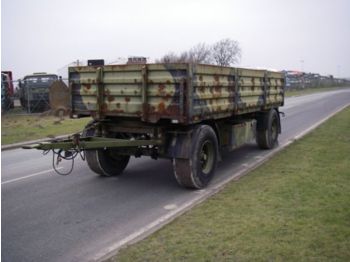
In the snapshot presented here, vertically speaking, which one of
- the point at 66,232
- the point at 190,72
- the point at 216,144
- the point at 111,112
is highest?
the point at 190,72

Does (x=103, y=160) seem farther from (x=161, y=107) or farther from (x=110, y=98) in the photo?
(x=161, y=107)

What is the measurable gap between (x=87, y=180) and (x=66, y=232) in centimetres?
284

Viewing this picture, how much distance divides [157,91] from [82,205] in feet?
6.97

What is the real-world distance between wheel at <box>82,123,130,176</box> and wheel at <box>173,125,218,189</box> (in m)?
1.45

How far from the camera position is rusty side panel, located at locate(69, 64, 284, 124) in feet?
23.1

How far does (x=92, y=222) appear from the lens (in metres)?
6.07

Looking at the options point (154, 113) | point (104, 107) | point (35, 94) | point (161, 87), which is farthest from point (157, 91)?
point (35, 94)

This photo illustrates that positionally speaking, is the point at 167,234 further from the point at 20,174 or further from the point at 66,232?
the point at 20,174

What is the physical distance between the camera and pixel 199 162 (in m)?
7.66

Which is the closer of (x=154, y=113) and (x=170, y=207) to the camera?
(x=170, y=207)

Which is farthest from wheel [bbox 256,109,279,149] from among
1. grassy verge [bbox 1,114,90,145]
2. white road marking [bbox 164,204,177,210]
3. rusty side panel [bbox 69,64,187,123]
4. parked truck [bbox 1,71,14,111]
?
parked truck [bbox 1,71,14,111]

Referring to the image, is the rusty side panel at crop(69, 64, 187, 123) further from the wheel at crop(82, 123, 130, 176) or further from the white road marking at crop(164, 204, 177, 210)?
the white road marking at crop(164, 204, 177, 210)

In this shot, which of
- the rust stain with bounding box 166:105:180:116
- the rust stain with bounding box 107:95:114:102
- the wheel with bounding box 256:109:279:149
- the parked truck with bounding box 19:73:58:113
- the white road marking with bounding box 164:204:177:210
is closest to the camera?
the white road marking with bounding box 164:204:177:210

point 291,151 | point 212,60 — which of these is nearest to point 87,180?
point 291,151
